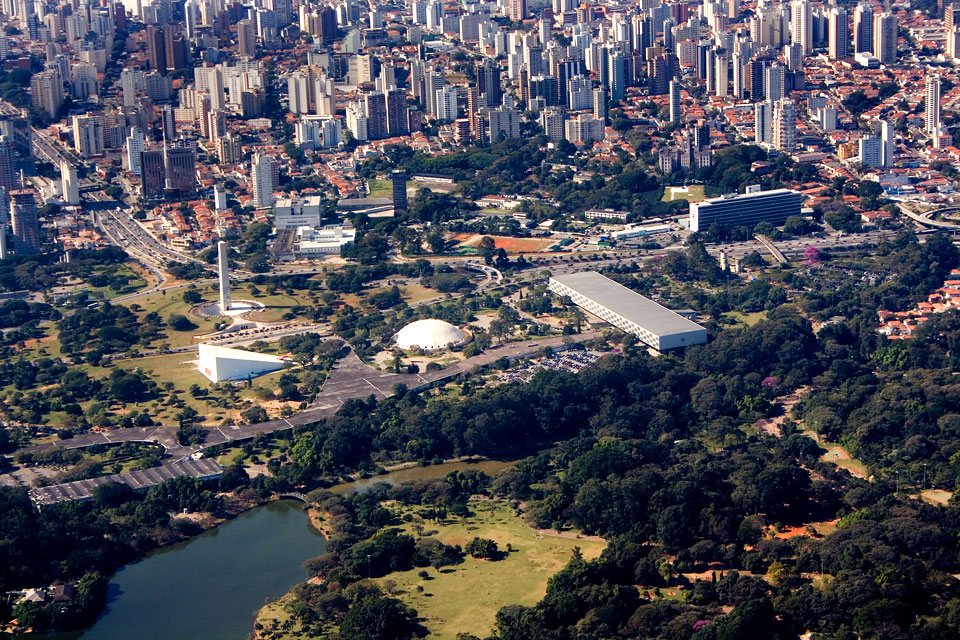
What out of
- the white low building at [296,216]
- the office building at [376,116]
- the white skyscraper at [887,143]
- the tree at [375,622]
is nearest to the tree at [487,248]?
the white low building at [296,216]

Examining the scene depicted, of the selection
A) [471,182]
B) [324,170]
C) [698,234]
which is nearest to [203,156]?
[324,170]

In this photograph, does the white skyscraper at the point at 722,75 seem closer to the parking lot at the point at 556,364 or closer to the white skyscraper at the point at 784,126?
the white skyscraper at the point at 784,126

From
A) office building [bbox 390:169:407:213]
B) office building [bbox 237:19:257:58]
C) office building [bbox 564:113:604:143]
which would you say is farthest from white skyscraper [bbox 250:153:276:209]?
office building [bbox 237:19:257:58]

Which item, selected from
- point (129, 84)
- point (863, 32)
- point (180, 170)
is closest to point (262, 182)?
point (180, 170)

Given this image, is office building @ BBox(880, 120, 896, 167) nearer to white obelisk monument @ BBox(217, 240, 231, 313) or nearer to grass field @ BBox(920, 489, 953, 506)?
white obelisk monument @ BBox(217, 240, 231, 313)

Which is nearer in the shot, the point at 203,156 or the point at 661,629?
the point at 661,629

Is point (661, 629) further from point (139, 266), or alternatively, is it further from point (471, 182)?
point (471, 182)
